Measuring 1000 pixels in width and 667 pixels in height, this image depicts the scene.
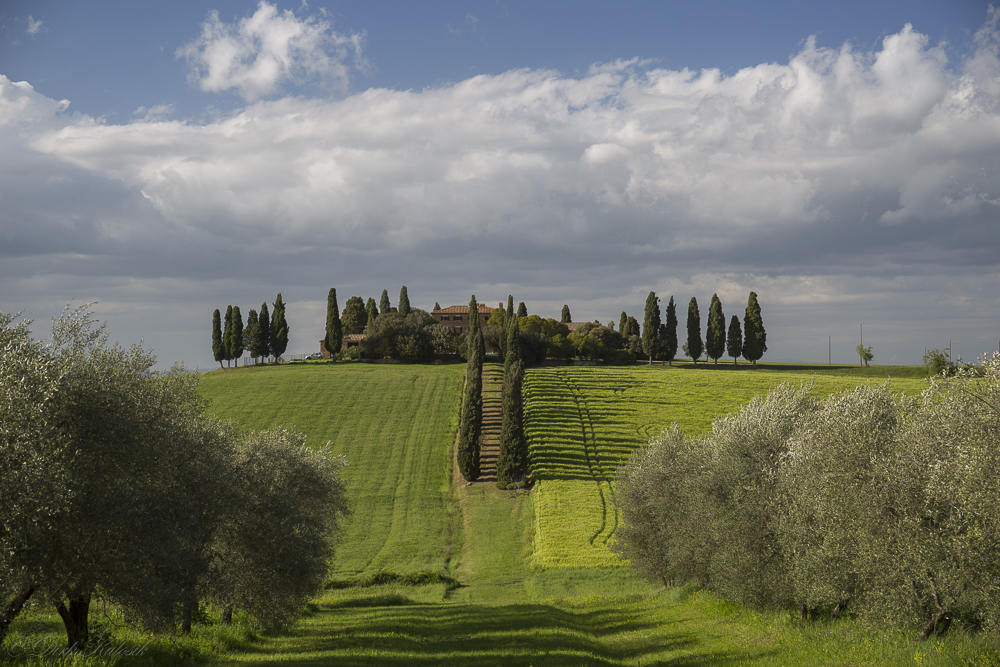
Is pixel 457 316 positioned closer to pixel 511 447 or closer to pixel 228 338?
pixel 228 338

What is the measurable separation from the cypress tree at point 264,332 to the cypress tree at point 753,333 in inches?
3970

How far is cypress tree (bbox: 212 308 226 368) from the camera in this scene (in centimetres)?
12569

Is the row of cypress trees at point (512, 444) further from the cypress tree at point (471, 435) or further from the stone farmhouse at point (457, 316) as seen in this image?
the stone farmhouse at point (457, 316)

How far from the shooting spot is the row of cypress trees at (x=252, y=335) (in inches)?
4956

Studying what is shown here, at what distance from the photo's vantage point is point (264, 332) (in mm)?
129125

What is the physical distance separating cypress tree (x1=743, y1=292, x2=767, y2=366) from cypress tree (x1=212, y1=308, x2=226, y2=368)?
10869 centimetres

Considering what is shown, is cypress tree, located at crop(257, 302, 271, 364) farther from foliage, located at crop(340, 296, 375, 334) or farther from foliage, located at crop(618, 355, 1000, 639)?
foliage, located at crop(618, 355, 1000, 639)

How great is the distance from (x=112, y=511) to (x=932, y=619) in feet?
80.1

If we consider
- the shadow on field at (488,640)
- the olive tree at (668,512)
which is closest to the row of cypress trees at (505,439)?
the olive tree at (668,512)

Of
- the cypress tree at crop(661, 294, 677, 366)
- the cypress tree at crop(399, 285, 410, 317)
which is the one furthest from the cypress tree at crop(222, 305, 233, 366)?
the cypress tree at crop(661, 294, 677, 366)

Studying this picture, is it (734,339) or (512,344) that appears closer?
(512,344)

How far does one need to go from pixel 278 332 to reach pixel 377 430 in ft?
195

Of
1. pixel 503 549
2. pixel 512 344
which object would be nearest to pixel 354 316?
pixel 512 344

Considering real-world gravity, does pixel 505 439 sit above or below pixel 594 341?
below
